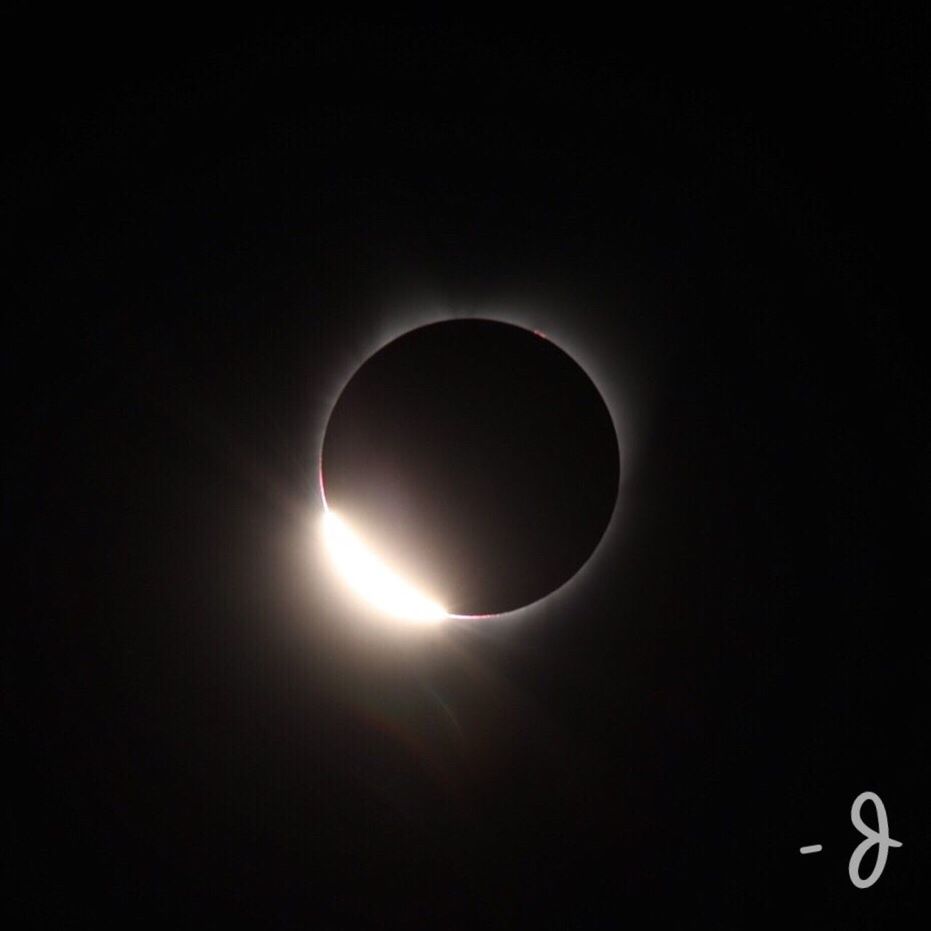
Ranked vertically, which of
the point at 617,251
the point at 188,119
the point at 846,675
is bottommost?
the point at 846,675

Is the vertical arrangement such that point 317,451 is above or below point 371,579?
above

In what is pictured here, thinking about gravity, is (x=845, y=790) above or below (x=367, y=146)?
below

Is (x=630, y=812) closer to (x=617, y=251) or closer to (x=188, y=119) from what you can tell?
(x=617, y=251)

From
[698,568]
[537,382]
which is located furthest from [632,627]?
[537,382]
